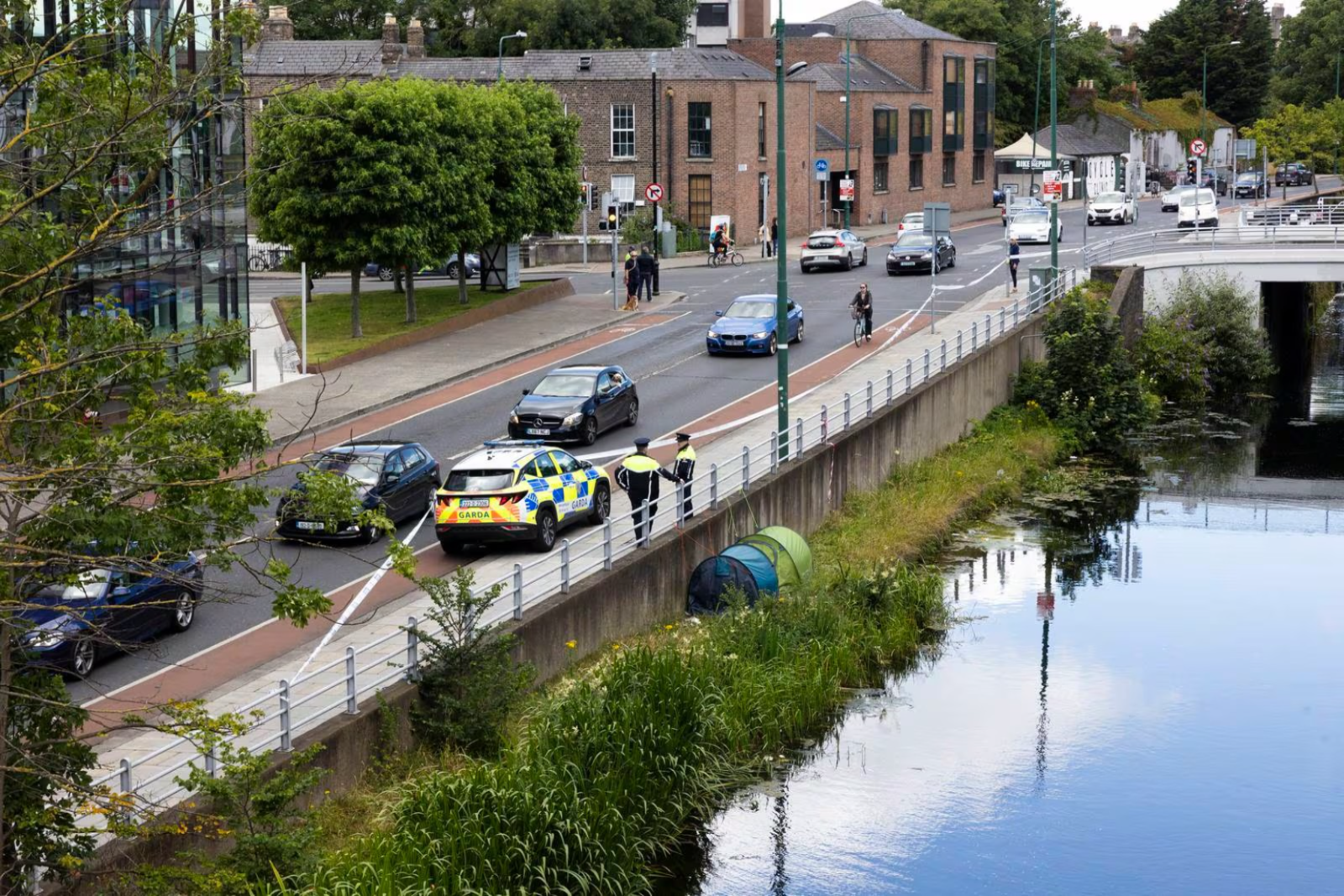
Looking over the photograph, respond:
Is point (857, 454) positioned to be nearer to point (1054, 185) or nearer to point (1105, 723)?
point (1105, 723)

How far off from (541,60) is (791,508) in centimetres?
4568

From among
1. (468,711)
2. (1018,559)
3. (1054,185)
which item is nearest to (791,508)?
(1018,559)

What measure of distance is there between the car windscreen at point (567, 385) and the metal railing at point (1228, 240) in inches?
864

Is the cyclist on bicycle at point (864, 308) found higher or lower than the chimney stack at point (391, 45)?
lower

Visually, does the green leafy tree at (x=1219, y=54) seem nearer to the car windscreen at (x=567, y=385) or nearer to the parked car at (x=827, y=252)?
the parked car at (x=827, y=252)

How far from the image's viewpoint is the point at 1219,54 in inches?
4705

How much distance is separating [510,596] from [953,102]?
245 feet

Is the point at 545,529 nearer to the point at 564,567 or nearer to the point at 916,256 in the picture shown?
the point at 564,567

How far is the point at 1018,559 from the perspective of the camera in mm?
31047

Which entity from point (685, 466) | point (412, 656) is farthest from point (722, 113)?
point (412, 656)

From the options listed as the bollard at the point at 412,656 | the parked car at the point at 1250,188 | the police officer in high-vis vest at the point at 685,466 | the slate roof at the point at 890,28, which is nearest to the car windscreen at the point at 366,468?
the police officer in high-vis vest at the point at 685,466

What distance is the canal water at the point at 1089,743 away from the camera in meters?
18.1

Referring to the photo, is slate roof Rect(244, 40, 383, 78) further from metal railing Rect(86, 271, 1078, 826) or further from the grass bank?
the grass bank

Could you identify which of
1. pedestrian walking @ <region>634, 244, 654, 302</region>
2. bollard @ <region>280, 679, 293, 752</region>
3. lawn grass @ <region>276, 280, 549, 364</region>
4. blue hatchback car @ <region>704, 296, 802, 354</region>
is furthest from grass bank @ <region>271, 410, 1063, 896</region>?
pedestrian walking @ <region>634, 244, 654, 302</region>
